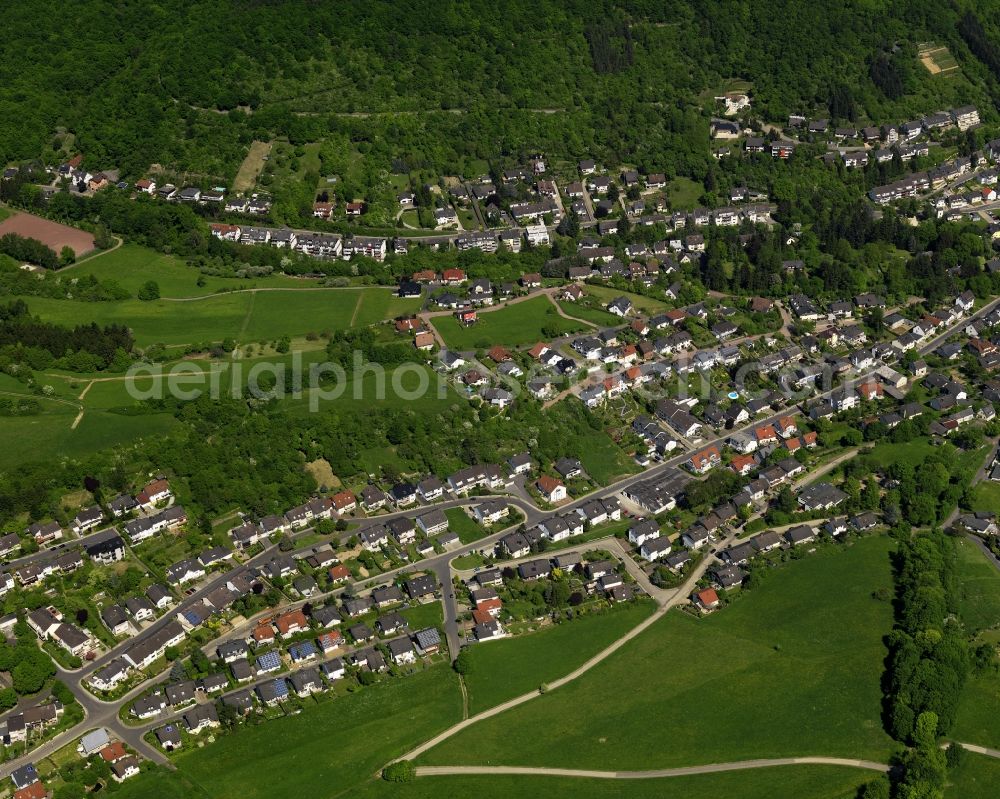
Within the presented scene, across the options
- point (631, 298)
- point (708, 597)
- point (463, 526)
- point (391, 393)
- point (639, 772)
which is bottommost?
point (639, 772)

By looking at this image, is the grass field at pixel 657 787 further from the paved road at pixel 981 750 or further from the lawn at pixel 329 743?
the paved road at pixel 981 750

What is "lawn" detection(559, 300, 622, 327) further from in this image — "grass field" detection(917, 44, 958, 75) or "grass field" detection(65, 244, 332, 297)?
"grass field" detection(917, 44, 958, 75)

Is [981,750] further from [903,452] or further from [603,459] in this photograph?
[603,459]

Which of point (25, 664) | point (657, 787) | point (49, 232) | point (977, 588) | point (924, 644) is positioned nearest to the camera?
point (657, 787)

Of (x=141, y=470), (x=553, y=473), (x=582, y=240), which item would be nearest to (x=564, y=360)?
(x=553, y=473)

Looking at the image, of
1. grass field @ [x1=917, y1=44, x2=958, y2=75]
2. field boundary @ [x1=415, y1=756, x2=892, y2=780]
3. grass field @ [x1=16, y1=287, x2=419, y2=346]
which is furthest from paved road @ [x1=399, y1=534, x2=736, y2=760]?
grass field @ [x1=917, y1=44, x2=958, y2=75]

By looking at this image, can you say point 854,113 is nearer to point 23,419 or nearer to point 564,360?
point 564,360

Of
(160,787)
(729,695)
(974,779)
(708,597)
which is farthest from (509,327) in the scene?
(974,779)
